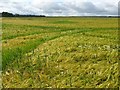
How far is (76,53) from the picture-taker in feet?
58.5

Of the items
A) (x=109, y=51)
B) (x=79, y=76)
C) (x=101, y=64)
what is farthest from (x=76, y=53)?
(x=79, y=76)

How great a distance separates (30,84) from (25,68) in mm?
2645

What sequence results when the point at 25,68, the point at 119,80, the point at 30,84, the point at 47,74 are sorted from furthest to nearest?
the point at 25,68, the point at 47,74, the point at 30,84, the point at 119,80

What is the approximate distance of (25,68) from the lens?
16172mm

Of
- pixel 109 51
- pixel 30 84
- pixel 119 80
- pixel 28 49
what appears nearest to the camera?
pixel 119 80

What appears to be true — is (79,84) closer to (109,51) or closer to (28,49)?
(109,51)

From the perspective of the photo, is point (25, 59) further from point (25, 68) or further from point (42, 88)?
point (42, 88)

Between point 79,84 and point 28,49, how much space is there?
30.9 feet

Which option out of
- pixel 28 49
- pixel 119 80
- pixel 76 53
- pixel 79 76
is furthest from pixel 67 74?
pixel 28 49

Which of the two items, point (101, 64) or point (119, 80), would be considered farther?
point (101, 64)

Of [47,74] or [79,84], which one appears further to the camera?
[47,74]

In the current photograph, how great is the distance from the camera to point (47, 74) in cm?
1480

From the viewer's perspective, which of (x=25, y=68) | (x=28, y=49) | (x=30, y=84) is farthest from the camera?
(x=28, y=49)

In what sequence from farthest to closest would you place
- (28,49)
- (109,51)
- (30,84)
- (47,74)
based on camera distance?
(28,49), (109,51), (47,74), (30,84)
